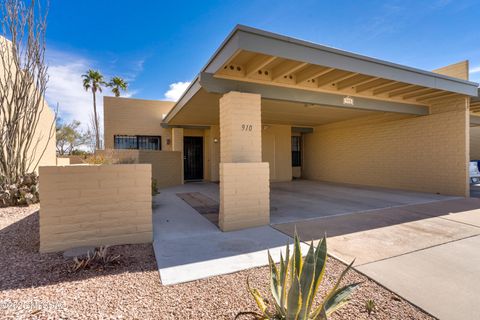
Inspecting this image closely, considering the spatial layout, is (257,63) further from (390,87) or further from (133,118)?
(133,118)

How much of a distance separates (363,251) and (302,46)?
3.41 meters

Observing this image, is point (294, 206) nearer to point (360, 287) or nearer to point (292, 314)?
point (360, 287)

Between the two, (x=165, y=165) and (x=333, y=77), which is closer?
(x=333, y=77)

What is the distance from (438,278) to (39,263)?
15.0ft

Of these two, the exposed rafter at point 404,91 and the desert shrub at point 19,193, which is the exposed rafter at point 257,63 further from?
the desert shrub at point 19,193

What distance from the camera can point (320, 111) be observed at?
346 inches

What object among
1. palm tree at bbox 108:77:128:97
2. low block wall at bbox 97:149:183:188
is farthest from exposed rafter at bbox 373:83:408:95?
palm tree at bbox 108:77:128:97

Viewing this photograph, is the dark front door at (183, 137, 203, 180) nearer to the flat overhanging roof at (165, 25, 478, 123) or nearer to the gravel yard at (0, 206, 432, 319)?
the flat overhanging roof at (165, 25, 478, 123)

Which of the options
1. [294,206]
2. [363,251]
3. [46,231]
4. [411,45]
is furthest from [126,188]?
[411,45]

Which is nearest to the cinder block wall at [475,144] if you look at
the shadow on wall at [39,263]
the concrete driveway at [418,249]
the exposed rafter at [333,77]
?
the concrete driveway at [418,249]

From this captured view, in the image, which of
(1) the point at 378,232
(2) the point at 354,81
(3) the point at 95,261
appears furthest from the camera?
(2) the point at 354,81

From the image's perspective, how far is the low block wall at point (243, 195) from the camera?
4.18 metres

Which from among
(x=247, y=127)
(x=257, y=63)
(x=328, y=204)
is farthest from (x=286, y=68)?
(x=328, y=204)

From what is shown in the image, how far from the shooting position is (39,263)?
281 cm
